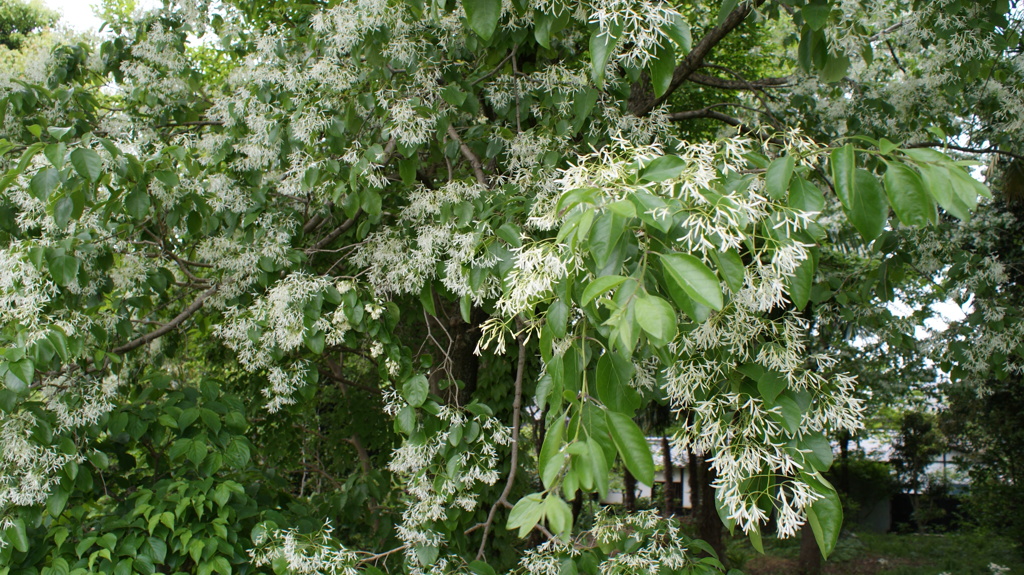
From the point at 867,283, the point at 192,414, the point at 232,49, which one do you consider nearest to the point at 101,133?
the point at 232,49

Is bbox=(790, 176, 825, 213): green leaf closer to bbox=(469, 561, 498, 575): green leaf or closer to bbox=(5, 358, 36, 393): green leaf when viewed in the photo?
bbox=(469, 561, 498, 575): green leaf

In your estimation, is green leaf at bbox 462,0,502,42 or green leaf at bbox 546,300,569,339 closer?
green leaf at bbox 546,300,569,339

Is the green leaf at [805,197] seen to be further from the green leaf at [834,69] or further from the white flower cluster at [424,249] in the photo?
the green leaf at [834,69]

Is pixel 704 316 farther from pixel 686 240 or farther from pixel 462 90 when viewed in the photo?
pixel 462 90

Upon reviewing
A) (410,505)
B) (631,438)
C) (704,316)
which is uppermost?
(704,316)

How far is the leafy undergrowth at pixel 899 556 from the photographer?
7.91m

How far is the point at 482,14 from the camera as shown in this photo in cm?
153

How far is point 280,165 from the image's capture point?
3.11 m

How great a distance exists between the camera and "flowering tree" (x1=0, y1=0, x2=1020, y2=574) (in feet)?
3.80

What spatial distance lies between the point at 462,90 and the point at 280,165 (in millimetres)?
935

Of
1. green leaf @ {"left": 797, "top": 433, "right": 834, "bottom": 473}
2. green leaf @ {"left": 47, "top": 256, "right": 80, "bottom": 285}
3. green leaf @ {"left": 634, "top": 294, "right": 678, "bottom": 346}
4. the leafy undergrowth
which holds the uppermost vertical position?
green leaf @ {"left": 47, "top": 256, "right": 80, "bottom": 285}

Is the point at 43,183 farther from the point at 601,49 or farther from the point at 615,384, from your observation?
the point at 615,384

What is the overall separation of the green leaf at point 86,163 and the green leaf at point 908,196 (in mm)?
2118

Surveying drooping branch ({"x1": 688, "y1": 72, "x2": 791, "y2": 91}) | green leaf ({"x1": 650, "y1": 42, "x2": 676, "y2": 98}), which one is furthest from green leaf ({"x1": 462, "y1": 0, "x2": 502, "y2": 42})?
drooping branch ({"x1": 688, "y1": 72, "x2": 791, "y2": 91})
